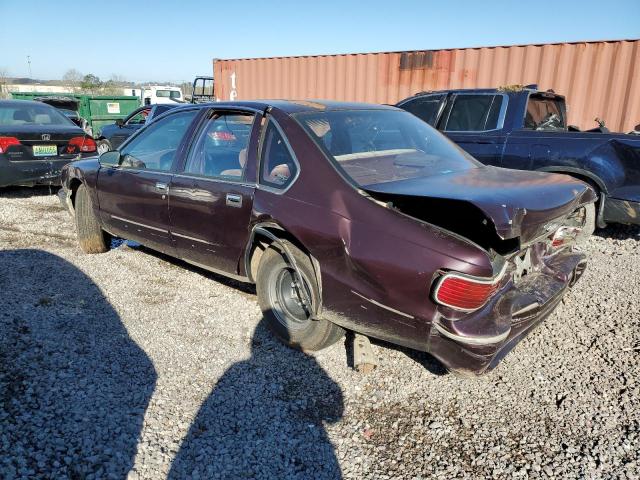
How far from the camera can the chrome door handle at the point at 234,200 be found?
128 inches

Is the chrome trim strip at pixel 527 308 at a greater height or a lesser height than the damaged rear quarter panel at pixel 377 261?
lesser

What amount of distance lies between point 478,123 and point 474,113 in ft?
0.54

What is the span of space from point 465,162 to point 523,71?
23.1ft

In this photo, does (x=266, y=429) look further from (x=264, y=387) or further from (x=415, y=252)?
(x=415, y=252)

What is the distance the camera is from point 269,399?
8.87 ft

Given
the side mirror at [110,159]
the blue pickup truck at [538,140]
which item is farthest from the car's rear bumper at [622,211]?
the side mirror at [110,159]

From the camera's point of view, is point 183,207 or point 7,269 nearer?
point 183,207

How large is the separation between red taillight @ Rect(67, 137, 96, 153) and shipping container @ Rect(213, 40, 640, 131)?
6.30 meters

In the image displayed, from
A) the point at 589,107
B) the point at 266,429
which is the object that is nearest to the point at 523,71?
A: the point at 589,107

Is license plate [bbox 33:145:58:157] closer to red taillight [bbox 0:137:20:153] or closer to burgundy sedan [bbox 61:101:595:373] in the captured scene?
red taillight [bbox 0:137:20:153]

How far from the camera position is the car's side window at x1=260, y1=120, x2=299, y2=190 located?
302 centimetres

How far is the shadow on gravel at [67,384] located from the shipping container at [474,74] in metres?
8.74

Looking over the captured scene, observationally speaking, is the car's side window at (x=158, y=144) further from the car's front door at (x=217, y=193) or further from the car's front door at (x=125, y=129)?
the car's front door at (x=125, y=129)

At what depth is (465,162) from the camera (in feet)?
11.6
